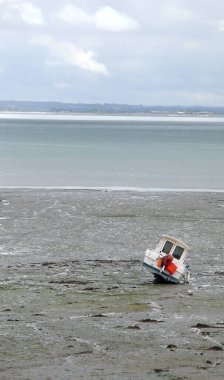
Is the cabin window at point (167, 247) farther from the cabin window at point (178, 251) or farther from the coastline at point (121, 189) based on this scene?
the coastline at point (121, 189)

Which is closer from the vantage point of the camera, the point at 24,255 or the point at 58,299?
the point at 58,299

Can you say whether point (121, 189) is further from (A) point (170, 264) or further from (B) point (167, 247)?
(A) point (170, 264)

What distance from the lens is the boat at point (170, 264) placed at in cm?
2355

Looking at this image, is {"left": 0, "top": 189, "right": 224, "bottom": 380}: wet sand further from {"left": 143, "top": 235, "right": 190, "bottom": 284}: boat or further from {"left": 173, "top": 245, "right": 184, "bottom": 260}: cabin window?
{"left": 173, "top": 245, "right": 184, "bottom": 260}: cabin window

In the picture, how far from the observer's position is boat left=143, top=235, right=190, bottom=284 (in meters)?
23.5

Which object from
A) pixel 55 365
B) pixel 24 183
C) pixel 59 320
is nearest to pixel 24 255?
pixel 59 320

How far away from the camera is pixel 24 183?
56.5 metres

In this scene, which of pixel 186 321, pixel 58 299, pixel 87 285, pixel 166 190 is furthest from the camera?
pixel 166 190

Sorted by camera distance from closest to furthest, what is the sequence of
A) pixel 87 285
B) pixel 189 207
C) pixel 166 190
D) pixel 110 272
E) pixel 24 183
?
pixel 87 285 → pixel 110 272 → pixel 189 207 → pixel 166 190 → pixel 24 183

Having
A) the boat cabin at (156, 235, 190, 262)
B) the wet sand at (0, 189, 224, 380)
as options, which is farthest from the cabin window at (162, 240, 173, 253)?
the wet sand at (0, 189, 224, 380)

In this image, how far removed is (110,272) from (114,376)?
10.7 metres

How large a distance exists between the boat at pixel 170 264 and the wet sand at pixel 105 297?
37cm

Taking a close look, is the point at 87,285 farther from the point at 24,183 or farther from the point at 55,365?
the point at 24,183

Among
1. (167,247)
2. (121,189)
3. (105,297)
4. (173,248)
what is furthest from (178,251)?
(121,189)
